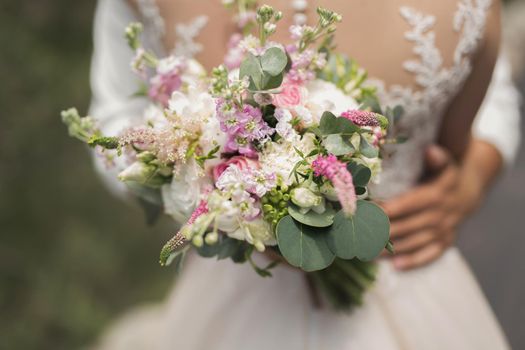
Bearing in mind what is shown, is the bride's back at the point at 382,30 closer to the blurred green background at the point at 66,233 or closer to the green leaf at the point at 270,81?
the green leaf at the point at 270,81

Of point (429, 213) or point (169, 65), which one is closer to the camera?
point (169, 65)

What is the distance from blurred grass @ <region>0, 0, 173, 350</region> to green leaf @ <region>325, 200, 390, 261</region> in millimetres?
2176

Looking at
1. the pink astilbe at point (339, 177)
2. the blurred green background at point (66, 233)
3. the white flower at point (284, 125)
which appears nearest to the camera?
the pink astilbe at point (339, 177)

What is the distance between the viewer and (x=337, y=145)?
0.81m

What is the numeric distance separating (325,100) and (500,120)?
35.9 inches

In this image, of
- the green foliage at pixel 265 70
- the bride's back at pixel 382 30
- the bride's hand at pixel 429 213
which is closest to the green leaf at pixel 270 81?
the green foliage at pixel 265 70

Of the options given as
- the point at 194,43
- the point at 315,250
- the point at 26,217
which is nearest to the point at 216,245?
the point at 315,250

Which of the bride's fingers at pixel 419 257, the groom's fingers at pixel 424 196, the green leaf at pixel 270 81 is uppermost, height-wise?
the green leaf at pixel 270 81

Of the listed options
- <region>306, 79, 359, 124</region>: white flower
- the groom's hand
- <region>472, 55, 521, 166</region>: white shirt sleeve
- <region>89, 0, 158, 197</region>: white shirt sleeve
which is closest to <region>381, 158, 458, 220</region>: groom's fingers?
the groom's hand

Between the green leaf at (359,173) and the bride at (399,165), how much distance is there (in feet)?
0.77

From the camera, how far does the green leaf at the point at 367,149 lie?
32.9 inches

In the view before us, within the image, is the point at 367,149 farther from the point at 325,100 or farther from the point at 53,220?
the point at 53,220

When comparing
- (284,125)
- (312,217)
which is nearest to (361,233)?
(312,217)

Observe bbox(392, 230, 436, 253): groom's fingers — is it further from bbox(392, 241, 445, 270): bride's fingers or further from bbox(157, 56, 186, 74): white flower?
bbox(157, 56, 186, 74): white flower
